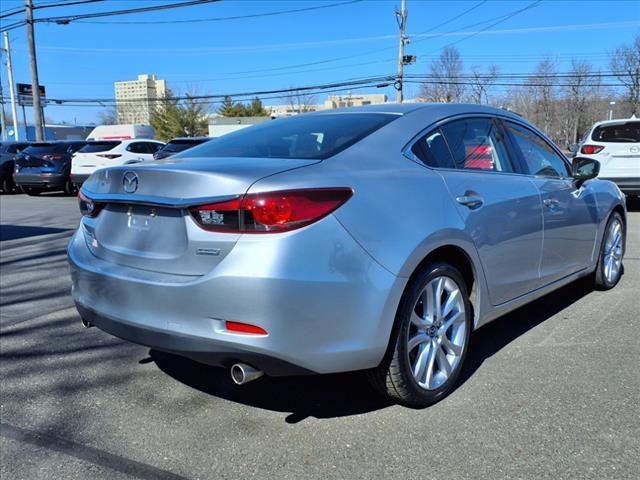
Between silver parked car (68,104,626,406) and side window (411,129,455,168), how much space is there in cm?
1

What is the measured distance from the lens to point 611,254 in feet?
17.7

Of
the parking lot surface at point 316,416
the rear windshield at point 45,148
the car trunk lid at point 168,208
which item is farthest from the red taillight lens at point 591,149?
the rear windshield at point 45,148

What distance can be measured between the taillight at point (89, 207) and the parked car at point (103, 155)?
515 inches

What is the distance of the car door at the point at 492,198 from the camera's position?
3.23 metres

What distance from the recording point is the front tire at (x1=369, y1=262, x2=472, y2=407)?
9.31 feet

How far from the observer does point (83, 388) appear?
3.41 metres

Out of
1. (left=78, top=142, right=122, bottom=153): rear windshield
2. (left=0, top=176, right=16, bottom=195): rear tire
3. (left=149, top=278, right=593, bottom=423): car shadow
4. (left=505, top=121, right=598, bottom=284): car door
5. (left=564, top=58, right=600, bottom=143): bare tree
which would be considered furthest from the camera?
(left=564, top=58, right=600, bottom=143): bare tree

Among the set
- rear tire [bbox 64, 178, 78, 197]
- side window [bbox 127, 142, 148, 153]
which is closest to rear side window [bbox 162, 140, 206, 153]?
side window [bbox 127, 142, 148, 153]

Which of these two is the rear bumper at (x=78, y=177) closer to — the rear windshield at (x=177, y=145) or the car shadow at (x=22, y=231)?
the rear windshield at (x=177, y=145)

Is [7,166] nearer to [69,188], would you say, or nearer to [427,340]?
[69,188]

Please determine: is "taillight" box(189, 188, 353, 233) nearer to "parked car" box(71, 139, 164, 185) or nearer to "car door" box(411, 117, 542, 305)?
"car door" box(411, 117, 542, 305)

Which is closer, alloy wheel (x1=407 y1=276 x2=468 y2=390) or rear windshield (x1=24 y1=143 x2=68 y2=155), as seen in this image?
alloy wheel (x1=407 y1=276 x2=468 y2=390)

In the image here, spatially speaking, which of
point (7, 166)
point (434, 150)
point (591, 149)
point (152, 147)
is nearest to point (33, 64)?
point (7, 166)

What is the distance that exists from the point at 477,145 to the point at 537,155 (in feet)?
2.96
